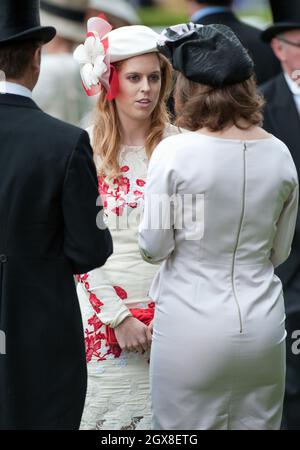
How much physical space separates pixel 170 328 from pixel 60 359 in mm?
413

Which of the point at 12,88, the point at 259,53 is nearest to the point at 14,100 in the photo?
the point at 12,88

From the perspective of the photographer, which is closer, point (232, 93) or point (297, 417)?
point (232, 93)

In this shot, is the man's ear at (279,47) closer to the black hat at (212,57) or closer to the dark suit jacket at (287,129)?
the dark suit jacket at (287,129)

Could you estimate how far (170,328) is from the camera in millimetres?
4402

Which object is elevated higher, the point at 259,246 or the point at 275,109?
the point at 275,109

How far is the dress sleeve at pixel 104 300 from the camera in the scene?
5.00m

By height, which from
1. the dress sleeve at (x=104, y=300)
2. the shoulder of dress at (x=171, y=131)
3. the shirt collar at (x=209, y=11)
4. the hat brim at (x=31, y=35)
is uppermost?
the shirt collar at (x=209, y=11)

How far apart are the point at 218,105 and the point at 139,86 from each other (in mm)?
865

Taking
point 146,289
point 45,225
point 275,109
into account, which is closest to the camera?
point 45,225

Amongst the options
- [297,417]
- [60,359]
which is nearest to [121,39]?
[60,359]

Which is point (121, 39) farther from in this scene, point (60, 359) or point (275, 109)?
point (60, 359)

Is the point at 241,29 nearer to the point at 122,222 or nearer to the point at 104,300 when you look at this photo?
the point at 122,222

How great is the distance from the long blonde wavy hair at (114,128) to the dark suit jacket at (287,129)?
484 mm

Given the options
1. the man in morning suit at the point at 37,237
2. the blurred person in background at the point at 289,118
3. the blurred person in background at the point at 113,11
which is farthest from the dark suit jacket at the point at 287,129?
the blurred person in background at the point at 113,11
